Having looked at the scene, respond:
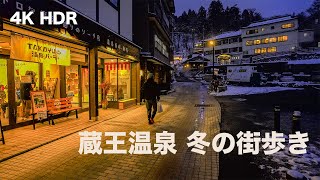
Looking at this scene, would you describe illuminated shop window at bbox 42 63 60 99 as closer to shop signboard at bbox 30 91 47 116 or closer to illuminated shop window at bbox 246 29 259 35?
shop signboard at bbox 30 91 47 116

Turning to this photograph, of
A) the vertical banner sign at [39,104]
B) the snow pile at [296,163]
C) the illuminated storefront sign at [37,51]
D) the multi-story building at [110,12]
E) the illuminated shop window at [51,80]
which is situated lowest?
the snow pile at [296,163]

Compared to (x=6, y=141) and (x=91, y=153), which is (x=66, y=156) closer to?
(x=91, y=153)

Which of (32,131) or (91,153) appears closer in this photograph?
(91,153)

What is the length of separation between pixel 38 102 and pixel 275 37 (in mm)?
61522

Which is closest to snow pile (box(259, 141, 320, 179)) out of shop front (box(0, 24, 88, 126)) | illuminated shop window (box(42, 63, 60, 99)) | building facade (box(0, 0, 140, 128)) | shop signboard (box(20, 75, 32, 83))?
building facade (box(0, 0, 140, 128))

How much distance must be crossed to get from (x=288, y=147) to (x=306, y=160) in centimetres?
126

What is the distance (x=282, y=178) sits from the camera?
217 inches

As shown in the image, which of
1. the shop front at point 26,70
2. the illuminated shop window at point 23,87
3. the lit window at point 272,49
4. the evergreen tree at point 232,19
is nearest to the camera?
the shop front at point 26,70

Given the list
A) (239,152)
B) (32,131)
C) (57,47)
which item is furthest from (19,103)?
(239,152)

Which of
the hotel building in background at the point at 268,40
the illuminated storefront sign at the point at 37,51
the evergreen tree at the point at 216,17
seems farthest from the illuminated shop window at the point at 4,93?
the evergreen tree at the point at 216,17

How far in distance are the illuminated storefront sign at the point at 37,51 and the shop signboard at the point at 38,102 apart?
53.9 inches

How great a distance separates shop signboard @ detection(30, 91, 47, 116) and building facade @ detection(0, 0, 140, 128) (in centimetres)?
80

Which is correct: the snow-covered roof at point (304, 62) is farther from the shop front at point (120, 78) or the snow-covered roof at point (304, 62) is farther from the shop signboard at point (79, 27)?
the shop signboard at point (79, 27)

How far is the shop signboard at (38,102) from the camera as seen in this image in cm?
993
